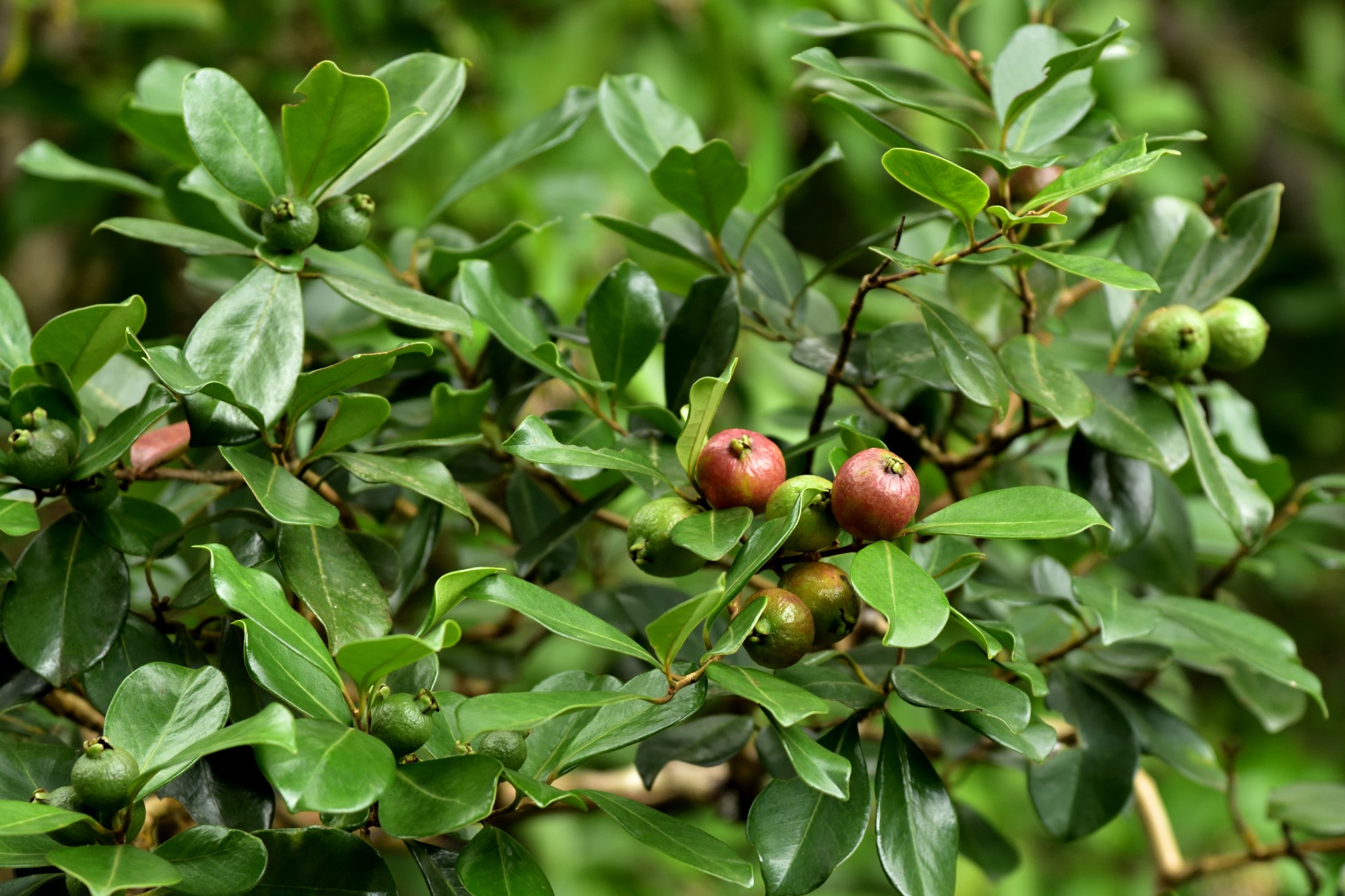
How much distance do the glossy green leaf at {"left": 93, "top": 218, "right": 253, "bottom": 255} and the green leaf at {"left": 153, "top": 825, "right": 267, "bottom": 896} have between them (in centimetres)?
30

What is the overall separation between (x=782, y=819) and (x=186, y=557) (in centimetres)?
44

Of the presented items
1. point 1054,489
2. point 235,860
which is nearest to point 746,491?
point 1054,489

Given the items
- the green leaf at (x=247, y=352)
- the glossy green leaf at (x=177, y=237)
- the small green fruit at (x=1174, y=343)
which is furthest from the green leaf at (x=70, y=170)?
the small green fruit at (x=1174, y=343)

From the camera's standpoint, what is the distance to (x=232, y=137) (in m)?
0.56

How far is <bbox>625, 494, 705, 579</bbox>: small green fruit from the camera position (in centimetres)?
51

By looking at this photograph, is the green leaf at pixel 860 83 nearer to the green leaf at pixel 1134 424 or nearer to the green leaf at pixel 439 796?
the green leaf at pixel 1134 424

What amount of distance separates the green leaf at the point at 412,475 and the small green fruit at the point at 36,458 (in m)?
0.12

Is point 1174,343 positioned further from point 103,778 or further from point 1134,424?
point 103,778

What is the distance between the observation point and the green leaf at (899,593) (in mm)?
417

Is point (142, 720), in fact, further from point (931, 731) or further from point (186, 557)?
point (931, 731)

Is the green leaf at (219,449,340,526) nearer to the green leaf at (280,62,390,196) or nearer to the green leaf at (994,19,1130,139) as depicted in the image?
the green leaf at (280,62,390,196)

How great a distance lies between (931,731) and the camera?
1.14 m

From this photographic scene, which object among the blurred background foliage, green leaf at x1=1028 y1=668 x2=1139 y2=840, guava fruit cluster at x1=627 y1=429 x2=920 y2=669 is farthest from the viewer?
the blurred background foliage

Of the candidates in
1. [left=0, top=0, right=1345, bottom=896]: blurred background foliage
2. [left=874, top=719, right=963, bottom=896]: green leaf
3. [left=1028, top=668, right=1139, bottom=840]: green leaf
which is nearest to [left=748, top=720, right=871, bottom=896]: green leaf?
[left=874, top=719, right=963, bottom=896]: green leaf
